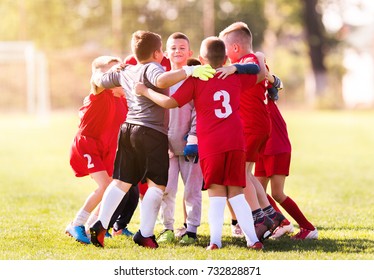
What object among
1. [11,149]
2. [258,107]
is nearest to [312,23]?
[11,149]

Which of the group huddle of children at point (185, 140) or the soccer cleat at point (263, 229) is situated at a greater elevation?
the group huddle of children at point (185, 140)

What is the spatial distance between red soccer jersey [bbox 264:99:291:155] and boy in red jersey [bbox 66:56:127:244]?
129cm

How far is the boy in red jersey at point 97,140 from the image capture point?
710 cm

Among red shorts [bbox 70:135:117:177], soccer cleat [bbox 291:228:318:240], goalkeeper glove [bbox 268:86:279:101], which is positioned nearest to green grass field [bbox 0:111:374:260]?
soccer cleat [bbox 291:228:318:240]

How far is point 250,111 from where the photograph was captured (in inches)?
275

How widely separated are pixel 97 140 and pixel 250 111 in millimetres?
1342

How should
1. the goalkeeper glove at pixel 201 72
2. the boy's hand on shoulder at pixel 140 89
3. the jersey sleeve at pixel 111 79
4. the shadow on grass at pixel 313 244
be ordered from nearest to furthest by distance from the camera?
1. the goalkeeper glove at pixel 201 72
2. the boy's hand on shoulder at pixel 140 89
3. the shadow on grass at pixel 313 244
4. the jersey sleeve at pixel 111 79

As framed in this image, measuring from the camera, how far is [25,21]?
39594 mm

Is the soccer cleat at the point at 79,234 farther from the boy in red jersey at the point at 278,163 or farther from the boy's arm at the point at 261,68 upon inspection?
the boy's arm at the point at 261,68

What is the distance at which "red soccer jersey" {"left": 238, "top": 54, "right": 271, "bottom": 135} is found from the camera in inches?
274

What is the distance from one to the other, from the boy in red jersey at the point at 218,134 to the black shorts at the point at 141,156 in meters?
0.31

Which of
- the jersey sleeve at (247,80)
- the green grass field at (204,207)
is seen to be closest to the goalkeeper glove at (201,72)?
the jersey sleeve at (247,80)

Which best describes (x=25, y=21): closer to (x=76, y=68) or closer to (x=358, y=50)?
(x=76, y=68)

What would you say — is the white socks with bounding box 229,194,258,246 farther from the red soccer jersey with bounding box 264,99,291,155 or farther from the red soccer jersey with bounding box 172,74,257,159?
the red soccer jersey with bounding box 264,99,291,155
